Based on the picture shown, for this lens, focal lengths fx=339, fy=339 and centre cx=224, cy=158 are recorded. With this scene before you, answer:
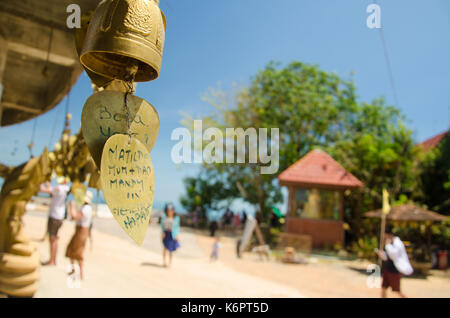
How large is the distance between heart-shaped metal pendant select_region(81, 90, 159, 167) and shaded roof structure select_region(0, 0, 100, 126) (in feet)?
3.63

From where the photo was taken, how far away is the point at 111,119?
1.09 meters

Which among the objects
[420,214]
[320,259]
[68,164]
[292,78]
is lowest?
[320,259]

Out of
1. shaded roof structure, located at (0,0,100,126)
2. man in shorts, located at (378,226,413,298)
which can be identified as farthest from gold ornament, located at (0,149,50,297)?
man in shorts, located at (378,226,413,298)

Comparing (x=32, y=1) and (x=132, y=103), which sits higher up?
(x=32, y=1)

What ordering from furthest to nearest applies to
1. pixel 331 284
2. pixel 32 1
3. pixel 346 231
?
pixel 346 231
pixel 331 284
pixel 32 1

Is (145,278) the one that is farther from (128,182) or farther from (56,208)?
(128,182)

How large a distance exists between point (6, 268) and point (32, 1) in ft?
7.91

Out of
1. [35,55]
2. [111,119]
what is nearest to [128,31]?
[111,119]

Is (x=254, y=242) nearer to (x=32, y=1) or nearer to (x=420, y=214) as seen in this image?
(x=420, y=214)

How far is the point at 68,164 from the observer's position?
3.45m

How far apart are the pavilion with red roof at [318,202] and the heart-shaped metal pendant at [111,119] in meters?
14.1

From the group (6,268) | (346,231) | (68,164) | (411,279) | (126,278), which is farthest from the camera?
(346,231)

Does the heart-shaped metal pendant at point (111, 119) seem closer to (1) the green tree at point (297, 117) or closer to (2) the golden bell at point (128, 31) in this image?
(2) the golden bell at point (128, 31)

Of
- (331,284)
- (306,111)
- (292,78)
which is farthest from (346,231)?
(292,78)
